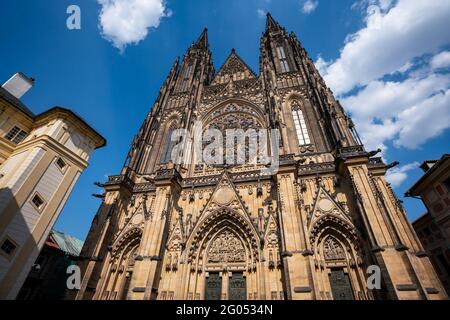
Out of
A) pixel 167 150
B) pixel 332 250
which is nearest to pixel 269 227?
pixel 332 250

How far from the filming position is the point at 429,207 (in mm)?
14008

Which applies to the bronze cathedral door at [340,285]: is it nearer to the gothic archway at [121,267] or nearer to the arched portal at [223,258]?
the arched portal at [223,258]

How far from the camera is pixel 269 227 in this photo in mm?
11438

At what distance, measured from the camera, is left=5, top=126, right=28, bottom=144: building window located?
10812 mm

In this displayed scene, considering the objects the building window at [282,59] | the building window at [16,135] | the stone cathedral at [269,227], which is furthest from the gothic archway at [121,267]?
the building window at [282,59]

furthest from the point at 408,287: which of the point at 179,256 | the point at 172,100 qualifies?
the point at 172,100

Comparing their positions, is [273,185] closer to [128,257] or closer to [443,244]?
[128,257]

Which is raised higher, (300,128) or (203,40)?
(203,40)

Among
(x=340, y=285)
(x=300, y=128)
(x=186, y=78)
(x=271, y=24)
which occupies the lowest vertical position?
(x=340, y=285)

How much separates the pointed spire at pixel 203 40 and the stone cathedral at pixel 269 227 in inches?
643

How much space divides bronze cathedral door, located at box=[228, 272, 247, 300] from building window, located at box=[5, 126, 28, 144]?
12.7m

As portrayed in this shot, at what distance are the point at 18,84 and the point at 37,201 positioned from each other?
8718mm

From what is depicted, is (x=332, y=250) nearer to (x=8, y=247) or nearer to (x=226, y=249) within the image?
(x=226, y=249)

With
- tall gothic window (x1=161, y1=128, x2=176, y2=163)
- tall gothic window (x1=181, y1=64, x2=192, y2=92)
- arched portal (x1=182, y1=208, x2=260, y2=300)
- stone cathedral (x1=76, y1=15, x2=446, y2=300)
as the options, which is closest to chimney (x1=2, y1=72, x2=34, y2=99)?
stone cathedral (x1=76, y1=15, x2=446, y2=300)
